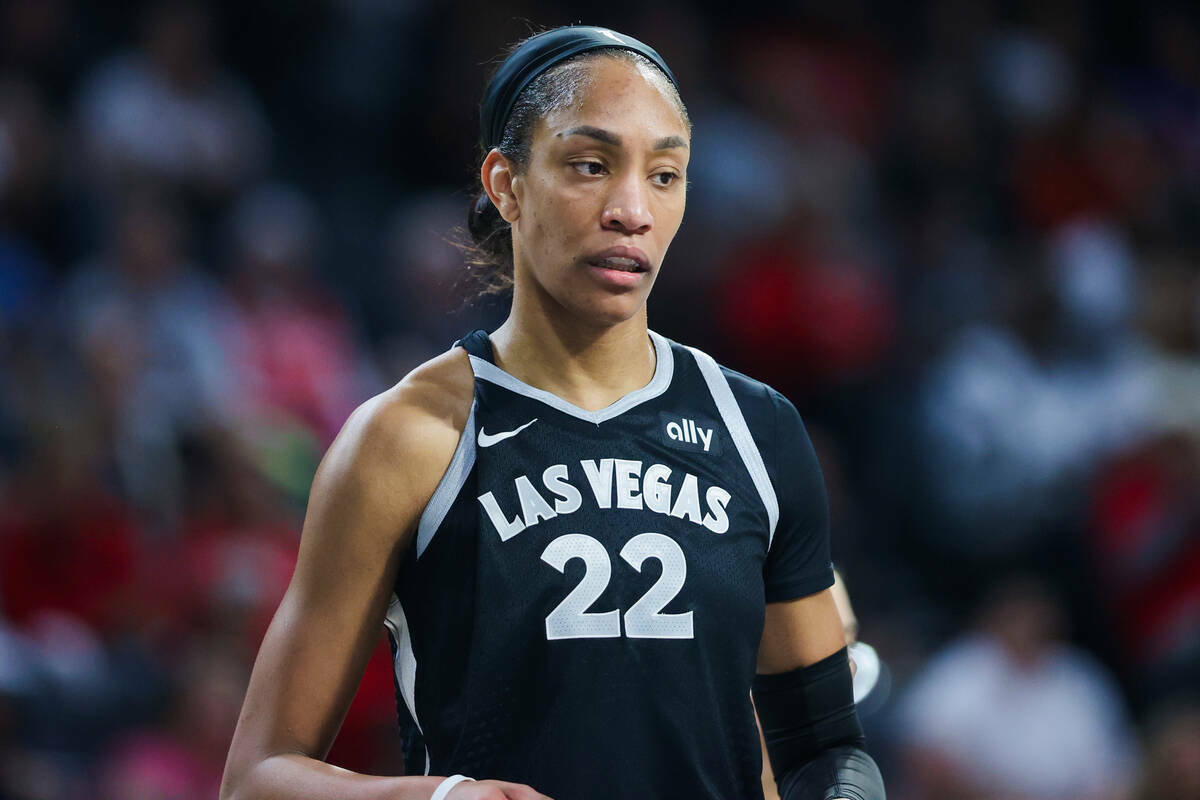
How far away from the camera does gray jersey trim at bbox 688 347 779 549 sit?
2.16 metres

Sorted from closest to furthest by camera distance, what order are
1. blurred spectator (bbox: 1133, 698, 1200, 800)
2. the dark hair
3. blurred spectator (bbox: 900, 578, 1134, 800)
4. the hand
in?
the hand → the dark hair → blurred spectator (bbox: 1133, 698, 1200, 800) → blurred spectator (bbox: 900, 578, 1134, 800)

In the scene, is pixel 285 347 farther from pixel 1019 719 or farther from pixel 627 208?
pixel 627 208

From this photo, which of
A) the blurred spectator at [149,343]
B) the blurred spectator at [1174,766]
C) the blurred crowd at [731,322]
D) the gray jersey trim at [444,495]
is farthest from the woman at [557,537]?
the blurred spectator at [149,343]

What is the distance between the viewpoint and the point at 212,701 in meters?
4.59

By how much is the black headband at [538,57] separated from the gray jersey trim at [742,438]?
45 cm

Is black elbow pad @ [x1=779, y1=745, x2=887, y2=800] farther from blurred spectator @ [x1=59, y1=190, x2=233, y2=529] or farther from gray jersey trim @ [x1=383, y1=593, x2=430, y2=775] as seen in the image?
blurred spectator @ [x1=59, y1=190, x2=233, y2=529]

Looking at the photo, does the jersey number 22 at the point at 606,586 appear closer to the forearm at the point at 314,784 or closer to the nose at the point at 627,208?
the forearm at the point at 314,784

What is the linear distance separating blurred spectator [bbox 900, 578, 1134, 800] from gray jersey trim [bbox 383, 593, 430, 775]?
3622 mm

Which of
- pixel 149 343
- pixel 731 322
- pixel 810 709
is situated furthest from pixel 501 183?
pixel 731 322

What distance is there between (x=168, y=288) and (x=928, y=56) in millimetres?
4382

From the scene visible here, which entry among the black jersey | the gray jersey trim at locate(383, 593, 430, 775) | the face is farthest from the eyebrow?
the gray jersey trim at locate(383, 593, 430, 775)

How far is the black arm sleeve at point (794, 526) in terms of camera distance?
7.19 feet

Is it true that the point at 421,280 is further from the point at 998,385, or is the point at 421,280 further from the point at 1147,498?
the point at 1147,498

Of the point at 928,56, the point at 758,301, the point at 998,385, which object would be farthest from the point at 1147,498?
the point at 928,56
